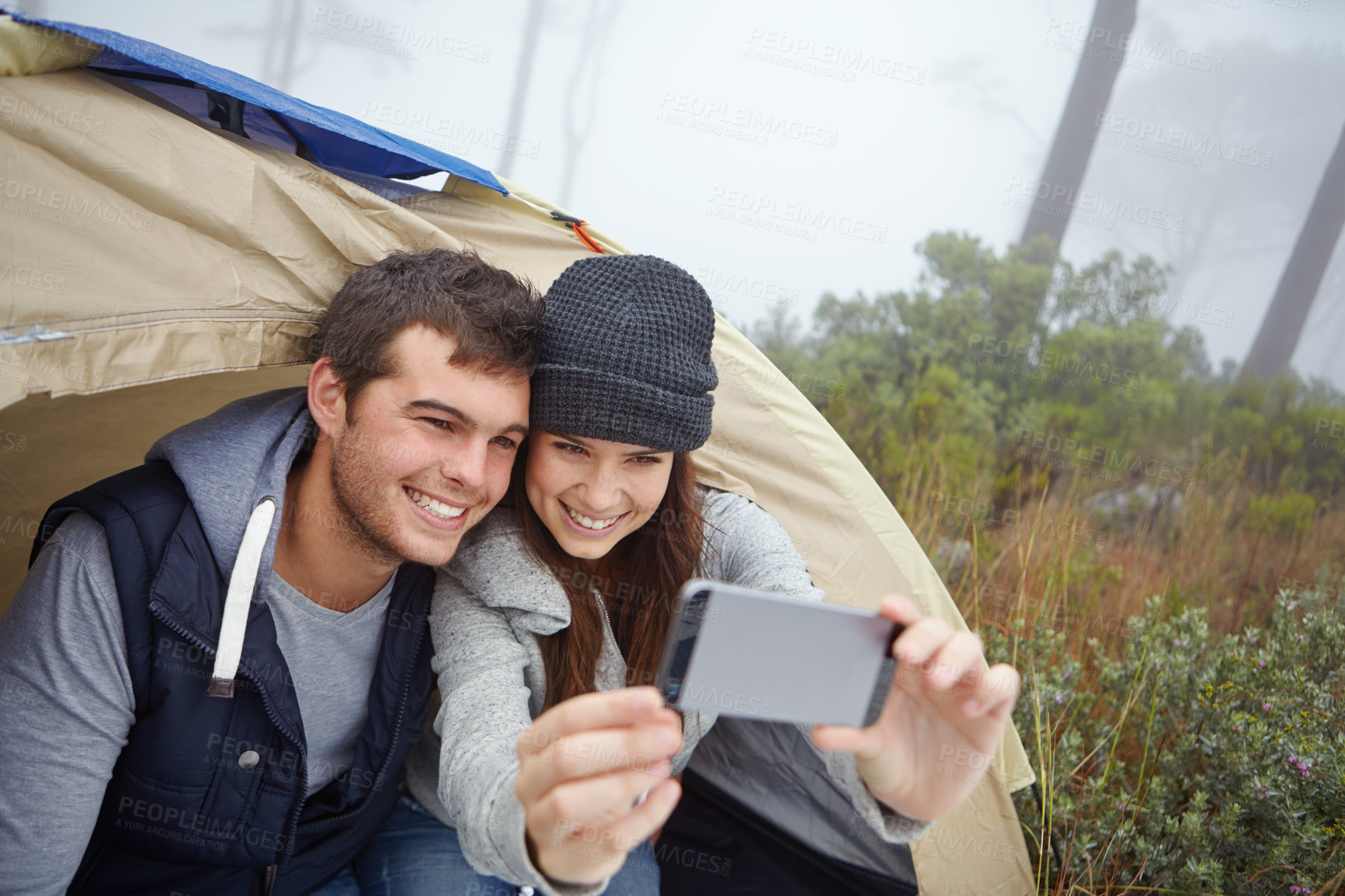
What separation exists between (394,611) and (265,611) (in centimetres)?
33

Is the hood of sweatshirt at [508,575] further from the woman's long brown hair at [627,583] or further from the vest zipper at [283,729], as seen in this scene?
the vest zipper at [283,729]

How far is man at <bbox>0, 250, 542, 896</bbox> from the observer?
1217 mm

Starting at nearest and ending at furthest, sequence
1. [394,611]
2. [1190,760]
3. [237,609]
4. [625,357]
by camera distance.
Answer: [237,609], [625,357], [394,611], [1190,760]

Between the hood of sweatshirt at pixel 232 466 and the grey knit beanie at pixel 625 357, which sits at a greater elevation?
the grey knit beanie at pixel 625 357

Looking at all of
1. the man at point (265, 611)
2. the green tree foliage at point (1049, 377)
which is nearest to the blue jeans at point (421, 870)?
the man at point (265, 611)

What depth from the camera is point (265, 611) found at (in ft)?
4.45

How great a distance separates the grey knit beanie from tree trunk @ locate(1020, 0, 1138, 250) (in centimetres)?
545

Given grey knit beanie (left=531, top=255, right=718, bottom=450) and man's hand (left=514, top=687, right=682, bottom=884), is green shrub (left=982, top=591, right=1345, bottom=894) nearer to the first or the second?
grey knit beanie (left=531, top=255, right=718, bottom=450)

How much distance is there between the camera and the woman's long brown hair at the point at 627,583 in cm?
160

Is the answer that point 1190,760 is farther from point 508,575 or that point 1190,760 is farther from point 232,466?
point 232,466

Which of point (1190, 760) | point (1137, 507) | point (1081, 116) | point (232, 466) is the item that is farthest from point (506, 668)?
point (1081, 116)

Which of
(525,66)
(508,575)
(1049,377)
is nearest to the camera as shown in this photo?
(508,575)

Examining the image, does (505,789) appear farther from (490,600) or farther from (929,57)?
(929,57)

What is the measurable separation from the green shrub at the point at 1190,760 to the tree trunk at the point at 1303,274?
5078 millimetres
